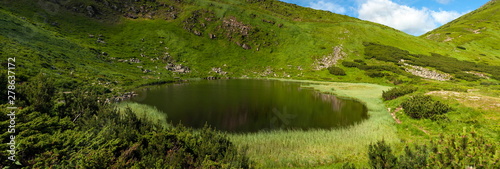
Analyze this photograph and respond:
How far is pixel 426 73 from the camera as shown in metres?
77.8

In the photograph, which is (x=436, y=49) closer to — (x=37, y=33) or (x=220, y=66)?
(x=220, y=66)

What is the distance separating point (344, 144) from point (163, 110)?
854 inches

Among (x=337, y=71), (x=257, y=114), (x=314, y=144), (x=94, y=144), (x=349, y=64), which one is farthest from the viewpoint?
(x=349, y=64)

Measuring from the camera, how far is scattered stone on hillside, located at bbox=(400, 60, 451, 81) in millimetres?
74125

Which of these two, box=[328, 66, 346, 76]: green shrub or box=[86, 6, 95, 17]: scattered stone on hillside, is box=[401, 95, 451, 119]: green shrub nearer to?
box=[328, 66, 346, 76]: green shrub

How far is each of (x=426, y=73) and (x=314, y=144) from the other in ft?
294

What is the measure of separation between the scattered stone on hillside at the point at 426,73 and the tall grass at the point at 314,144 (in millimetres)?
74733

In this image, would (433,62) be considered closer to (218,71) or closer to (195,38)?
(218,71)

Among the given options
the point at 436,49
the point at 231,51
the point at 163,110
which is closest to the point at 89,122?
the point at 163,110

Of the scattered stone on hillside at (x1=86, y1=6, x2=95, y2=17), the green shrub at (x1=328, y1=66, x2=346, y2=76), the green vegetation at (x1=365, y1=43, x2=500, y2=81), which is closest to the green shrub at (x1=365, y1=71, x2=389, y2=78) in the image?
the green shrub at (x1=328, y1=66, x2=346, y2=76)

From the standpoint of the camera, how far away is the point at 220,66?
281ft

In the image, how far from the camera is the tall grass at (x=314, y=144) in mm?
14000

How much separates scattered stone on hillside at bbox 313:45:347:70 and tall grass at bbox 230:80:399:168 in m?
72.2

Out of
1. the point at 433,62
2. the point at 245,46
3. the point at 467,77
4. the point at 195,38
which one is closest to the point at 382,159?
the point at 245,46
